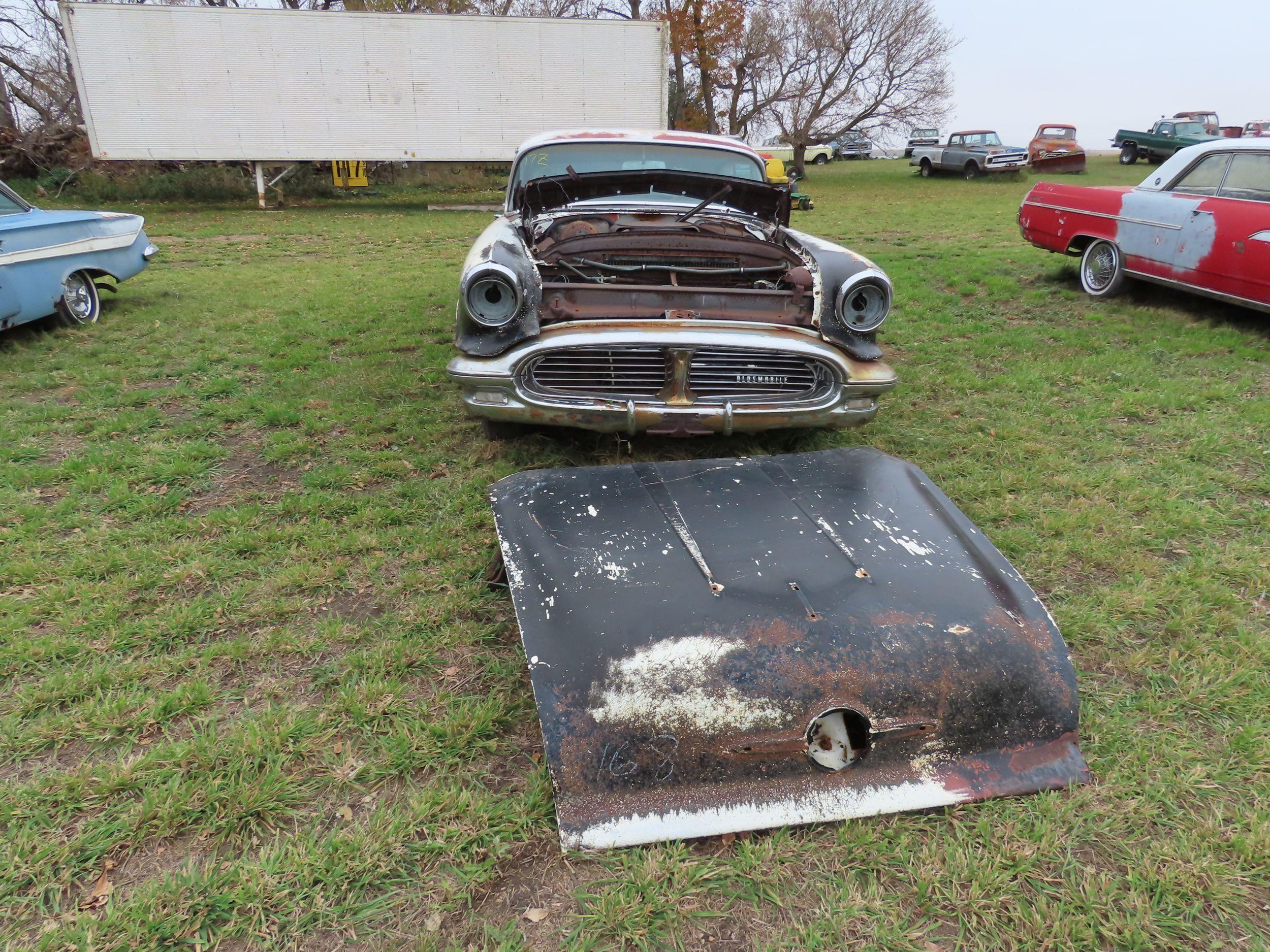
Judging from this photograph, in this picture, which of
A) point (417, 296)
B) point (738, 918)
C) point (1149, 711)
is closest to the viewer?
point (738, 918)

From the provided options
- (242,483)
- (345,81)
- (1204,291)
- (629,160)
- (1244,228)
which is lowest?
(242,483)

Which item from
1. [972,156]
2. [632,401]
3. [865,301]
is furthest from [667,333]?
[972,156]

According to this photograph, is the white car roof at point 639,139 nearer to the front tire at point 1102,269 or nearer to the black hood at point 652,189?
the black hood at point 652,189

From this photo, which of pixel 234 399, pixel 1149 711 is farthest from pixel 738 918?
pixel 234 399

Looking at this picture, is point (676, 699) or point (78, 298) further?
point (78, 298)

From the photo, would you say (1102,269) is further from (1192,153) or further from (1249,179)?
(1249,179)

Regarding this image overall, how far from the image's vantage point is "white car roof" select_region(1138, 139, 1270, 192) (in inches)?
194

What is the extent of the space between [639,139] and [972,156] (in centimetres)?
1847

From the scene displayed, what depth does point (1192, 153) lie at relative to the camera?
5359 millimetres

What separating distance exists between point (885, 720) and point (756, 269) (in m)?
2.28

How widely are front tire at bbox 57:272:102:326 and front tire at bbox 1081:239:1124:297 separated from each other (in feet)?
26.1

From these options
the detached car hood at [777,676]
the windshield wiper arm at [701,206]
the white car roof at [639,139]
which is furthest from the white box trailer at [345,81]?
the detached car hood at [777,676]

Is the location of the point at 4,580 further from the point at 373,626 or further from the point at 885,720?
the point at 885,720

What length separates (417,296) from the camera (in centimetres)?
659
